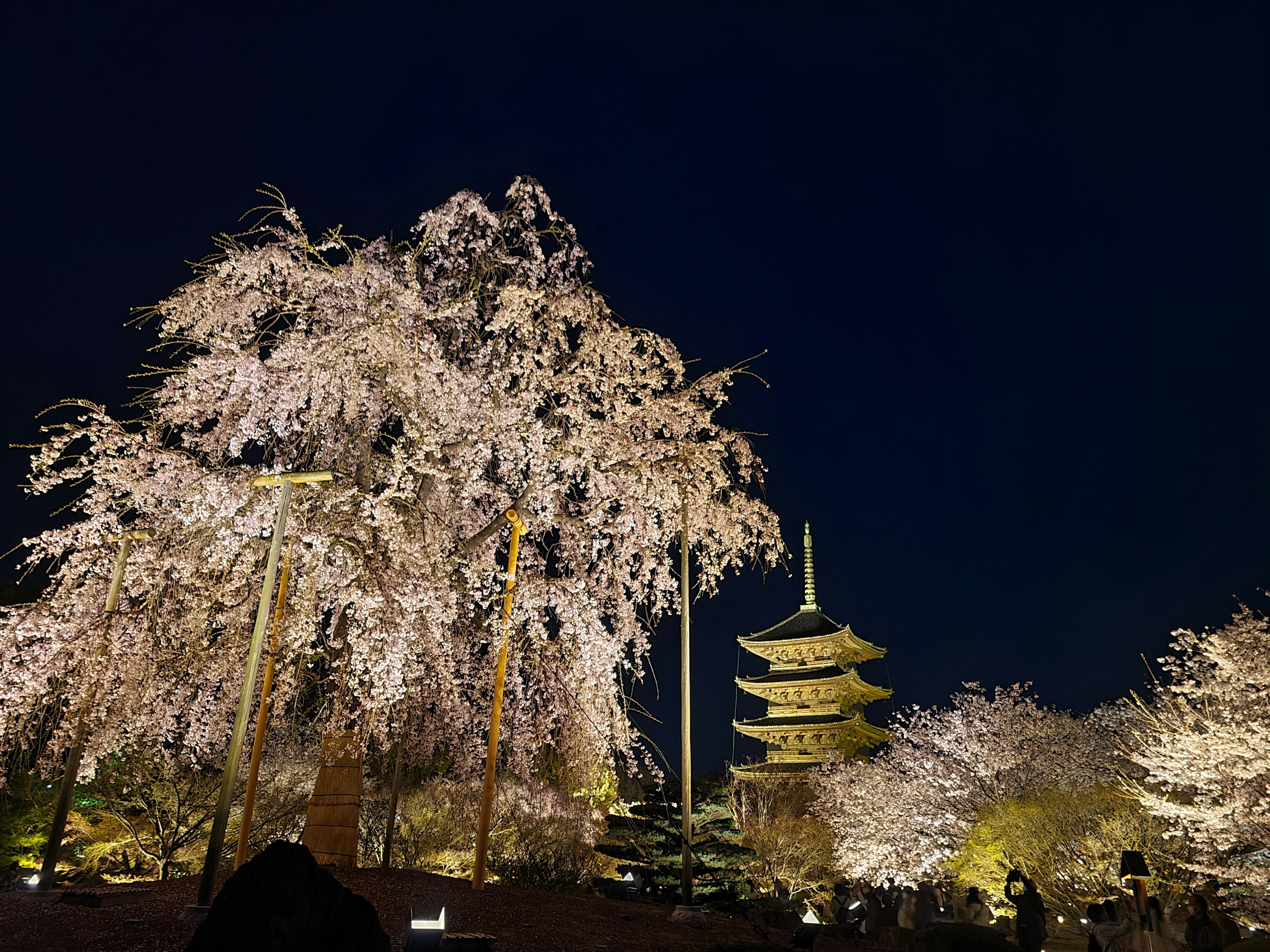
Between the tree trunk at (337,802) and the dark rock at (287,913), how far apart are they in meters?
5.01

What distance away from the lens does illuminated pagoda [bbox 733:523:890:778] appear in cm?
4234

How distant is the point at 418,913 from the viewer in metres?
6.66

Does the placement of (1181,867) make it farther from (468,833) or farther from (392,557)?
(392,557)

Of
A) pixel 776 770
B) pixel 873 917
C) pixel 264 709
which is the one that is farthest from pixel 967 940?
pixel 776 770

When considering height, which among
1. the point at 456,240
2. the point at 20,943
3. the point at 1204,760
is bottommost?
the point at 20,943

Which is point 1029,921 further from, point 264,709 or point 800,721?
point 800,721

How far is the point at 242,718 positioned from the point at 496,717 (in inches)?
124

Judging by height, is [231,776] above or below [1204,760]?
below

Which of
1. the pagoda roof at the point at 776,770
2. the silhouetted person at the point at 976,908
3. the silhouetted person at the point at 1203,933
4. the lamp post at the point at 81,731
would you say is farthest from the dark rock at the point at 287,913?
the pagoda roof at the point at 776,770

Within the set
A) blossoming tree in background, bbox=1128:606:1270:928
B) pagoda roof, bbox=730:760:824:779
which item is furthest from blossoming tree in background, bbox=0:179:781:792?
pagoda roof, bbox=730:760:824:779

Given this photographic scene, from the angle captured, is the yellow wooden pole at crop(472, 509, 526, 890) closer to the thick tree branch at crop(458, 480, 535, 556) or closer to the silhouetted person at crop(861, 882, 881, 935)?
the thick tree branch at crop(458, 480, 535, 556)

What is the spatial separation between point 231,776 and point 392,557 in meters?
2.96

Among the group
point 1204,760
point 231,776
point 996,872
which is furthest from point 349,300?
point 996,872

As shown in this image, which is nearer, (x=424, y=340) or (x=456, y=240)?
(x=424, y=340)
